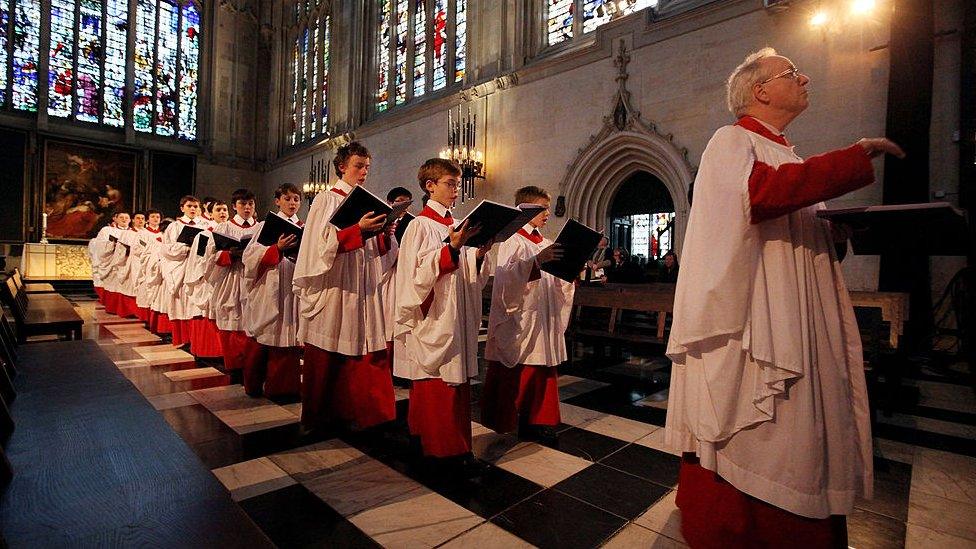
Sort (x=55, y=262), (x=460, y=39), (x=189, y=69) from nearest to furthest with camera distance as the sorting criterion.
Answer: (x=460, y=39) → (x=55, y=262) → (x=189, y=69)

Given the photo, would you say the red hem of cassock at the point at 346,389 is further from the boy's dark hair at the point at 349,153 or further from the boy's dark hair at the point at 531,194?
the boy's dark hair at the point at 531,194

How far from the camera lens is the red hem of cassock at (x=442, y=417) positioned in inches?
99.5

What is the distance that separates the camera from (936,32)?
5.60m

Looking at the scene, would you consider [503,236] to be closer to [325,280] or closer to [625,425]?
[325,280]

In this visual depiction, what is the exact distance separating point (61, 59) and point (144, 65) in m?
2.25

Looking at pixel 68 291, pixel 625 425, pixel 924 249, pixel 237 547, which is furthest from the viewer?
pixel 68 291

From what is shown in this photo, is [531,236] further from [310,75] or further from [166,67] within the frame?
[166,67]

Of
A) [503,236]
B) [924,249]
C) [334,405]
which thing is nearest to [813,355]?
[924,249]

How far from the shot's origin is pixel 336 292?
10.2ft

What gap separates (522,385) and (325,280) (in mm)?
1442

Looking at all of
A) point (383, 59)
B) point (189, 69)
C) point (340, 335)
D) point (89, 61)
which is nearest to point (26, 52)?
point (89, 61)

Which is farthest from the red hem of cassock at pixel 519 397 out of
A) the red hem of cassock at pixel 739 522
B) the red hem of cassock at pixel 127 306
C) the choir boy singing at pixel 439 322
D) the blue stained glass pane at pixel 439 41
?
the blue stained glass pane at pixel 439 41

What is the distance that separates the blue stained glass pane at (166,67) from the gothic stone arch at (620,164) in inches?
634

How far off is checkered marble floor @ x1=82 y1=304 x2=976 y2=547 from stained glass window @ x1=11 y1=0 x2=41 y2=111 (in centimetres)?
1759
